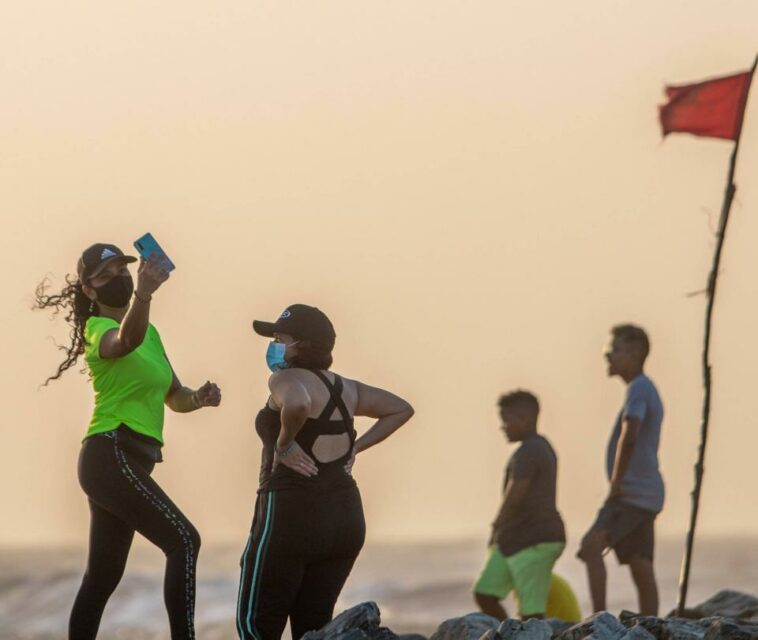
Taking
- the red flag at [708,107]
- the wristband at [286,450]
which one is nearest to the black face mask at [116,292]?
the wristband at [286,450]

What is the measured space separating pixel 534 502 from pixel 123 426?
4823mm

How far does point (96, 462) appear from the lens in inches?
396

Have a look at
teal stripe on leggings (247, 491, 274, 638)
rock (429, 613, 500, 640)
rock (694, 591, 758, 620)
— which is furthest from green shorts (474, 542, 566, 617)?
teal stripe on leggings (247, 491, 274, 638)

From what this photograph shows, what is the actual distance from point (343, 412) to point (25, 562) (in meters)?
55.7

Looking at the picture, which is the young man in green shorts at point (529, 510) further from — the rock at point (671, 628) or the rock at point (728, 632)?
the rock at point (728, 632)

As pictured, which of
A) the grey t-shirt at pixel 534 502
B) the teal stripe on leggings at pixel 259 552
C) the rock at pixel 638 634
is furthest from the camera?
the grey t-shirt at pixel 534 502

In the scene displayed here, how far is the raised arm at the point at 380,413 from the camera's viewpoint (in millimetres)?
9930

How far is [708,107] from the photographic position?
14898mm

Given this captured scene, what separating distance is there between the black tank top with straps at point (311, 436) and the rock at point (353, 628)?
60 centimetres


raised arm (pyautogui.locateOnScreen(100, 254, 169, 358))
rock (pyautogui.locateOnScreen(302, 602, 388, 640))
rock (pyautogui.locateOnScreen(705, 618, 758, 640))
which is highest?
raised arm (pyautogui.locateOnScreen(100, 254, 169, 358))

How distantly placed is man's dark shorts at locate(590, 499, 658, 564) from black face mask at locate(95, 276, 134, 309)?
4.87m

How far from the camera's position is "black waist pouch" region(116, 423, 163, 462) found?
10.2 meters

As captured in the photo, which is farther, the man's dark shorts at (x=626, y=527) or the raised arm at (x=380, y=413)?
the man's dark shorts at (x=626, y=527)

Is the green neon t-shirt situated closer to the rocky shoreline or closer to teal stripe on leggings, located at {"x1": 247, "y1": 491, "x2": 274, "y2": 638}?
teal stripe on leggings, located at {"x1": 247, "y1": 491, "x2": 274, "y2": 638}
